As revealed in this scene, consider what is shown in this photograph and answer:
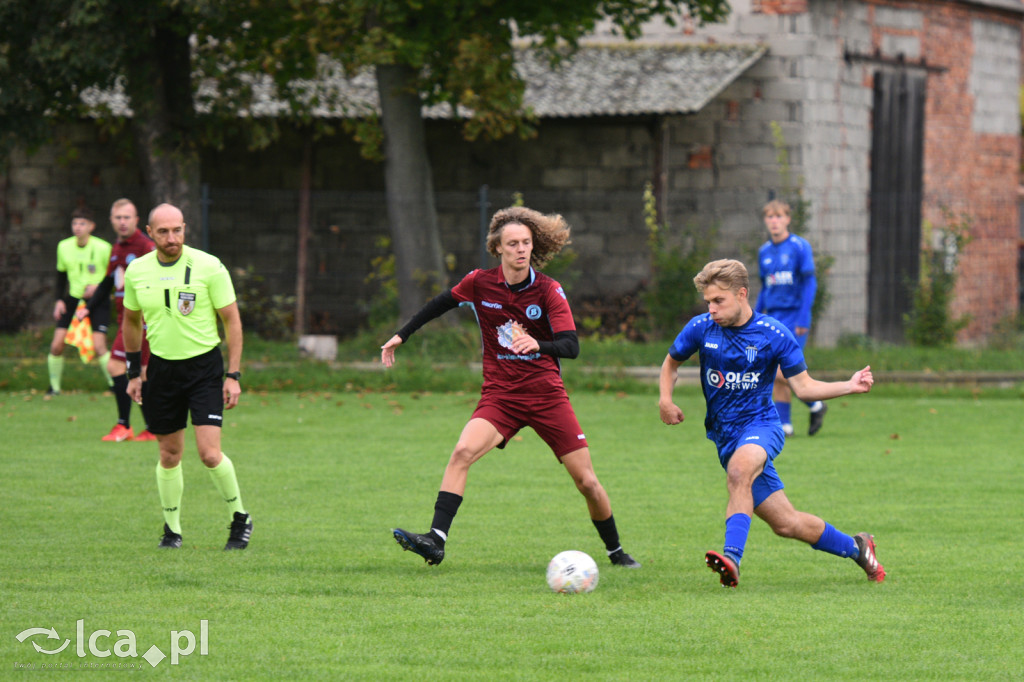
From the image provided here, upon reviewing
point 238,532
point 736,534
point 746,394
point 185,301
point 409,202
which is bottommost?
point 238,532

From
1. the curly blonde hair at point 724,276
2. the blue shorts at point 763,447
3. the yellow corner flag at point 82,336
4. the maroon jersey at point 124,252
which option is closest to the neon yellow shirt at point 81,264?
the yellow corner flag at point 82,336

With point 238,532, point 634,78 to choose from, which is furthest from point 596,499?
point 634,78

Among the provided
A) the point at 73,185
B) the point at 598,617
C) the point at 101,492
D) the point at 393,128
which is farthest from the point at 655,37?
the point at 598,617

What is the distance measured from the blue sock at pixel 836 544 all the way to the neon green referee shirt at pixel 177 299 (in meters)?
3.58

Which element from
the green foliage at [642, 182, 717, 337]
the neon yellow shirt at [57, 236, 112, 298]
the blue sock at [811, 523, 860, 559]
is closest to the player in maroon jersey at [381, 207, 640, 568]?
the blue sock at [811, 523, 860, 559]

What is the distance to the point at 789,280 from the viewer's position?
1278cm

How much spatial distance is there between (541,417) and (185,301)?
216cm

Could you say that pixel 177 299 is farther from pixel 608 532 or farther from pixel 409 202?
pixel 409 202

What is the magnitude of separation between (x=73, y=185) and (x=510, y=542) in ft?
62.8

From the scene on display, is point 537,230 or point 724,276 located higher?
point 537,230

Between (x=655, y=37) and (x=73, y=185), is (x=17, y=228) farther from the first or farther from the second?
(x=655, y=37)

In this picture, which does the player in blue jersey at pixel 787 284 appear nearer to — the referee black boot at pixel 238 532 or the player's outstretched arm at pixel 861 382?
the player's outstretched arm at pixel 861 382

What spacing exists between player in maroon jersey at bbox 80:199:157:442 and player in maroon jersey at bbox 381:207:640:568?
15.2 ft

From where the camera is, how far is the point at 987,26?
26219 mm
